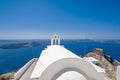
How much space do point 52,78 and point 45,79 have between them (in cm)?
29

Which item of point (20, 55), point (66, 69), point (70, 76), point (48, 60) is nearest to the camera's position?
point (70, 76)

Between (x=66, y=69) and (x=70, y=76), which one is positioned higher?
(x=66, y=69)

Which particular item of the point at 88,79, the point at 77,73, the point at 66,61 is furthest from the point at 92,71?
the point at 66,61

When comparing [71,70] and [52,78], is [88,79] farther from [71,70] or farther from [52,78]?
[52,78]

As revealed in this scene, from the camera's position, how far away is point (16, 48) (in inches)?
2805

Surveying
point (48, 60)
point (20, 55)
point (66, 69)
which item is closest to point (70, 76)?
point (66, 69)

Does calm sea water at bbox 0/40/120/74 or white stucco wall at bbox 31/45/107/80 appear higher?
white stucco wall at bbox 31/45/107/80

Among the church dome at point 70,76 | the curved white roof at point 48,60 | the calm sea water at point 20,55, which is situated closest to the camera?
the church dome at point 70,76

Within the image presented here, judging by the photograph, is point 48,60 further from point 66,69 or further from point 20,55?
point 20,55

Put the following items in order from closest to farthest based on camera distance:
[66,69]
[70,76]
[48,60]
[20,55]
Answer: [70,76] → [66,69] → [48,60] → [20,55]

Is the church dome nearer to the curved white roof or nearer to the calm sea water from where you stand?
the curved white roof

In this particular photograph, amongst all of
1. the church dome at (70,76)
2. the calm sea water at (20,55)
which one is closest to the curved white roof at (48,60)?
the church dome at (70,76)

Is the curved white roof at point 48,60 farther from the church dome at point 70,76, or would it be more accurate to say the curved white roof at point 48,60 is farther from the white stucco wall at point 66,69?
the church dome at point 70,76

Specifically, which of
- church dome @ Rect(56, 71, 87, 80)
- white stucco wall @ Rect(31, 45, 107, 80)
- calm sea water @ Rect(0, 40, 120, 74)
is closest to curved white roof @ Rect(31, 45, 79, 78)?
white stucco wall @ Rect(31, 45, 107, 80)
